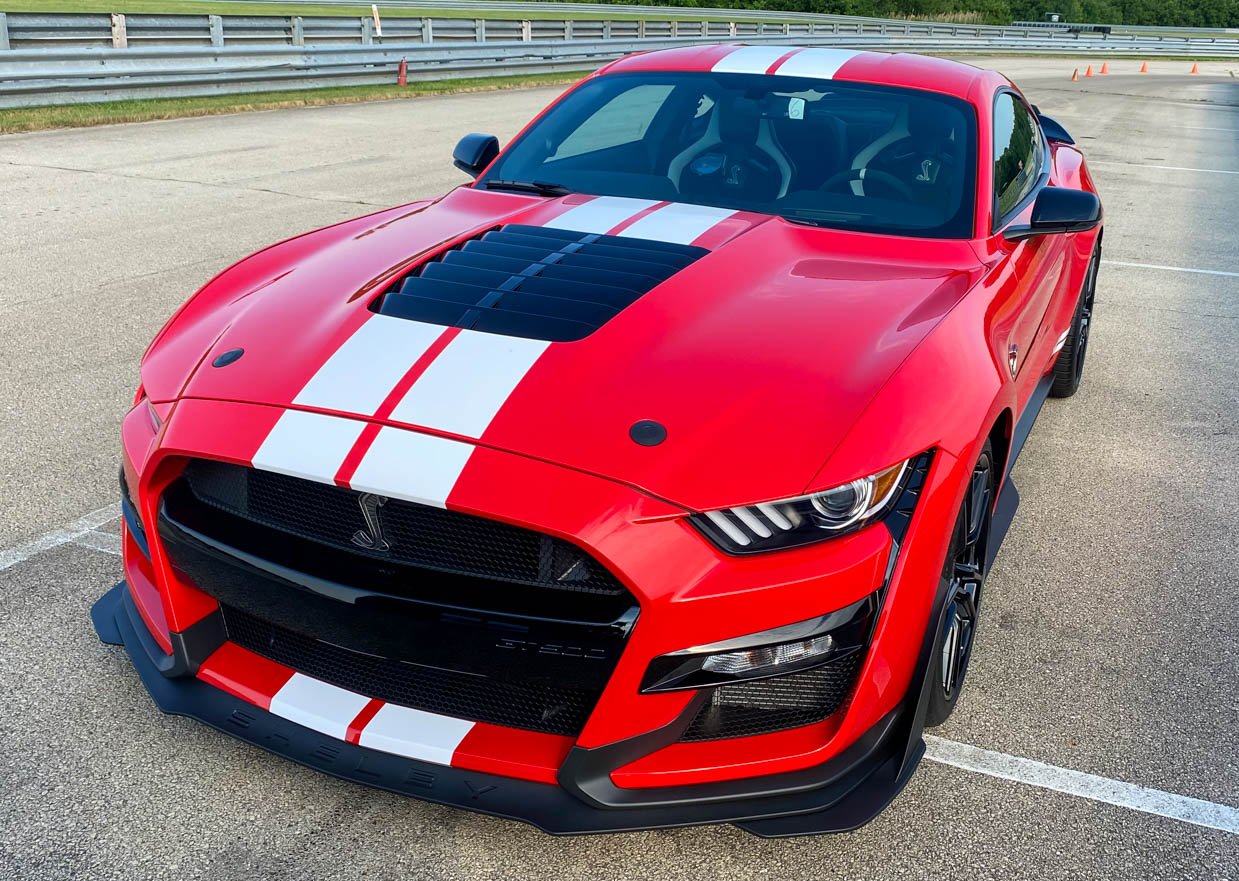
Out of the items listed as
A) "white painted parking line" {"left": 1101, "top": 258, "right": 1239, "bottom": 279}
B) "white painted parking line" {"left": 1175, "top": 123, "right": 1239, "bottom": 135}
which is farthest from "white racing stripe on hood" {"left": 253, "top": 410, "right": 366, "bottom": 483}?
"white painted parking line" {"left": 1175, "top": 123, "right": 1239, "bottom": 135}

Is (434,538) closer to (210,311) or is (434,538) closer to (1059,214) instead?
(210,311)

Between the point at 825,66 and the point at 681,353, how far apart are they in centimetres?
188

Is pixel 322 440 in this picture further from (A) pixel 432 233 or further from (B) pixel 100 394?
(B) pixel 100 394

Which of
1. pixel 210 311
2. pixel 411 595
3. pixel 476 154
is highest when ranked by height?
pixel 476 154

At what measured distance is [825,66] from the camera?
3938 millimetres

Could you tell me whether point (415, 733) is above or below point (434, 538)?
below

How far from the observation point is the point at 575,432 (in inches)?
86.4

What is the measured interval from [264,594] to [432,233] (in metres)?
1.39

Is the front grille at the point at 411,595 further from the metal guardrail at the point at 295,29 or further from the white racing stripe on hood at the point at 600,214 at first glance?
the metal guardrail at the point at 295,29

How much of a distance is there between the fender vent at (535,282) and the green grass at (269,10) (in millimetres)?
Result: 25414

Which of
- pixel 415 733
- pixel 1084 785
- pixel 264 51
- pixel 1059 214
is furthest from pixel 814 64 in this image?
pixel 264 51

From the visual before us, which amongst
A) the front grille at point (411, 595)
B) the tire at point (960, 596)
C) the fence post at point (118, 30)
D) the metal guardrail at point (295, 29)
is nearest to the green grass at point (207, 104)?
the metal guardrail at point (295, 29)

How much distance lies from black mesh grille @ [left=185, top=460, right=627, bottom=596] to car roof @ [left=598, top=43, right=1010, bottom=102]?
2359 millimetres

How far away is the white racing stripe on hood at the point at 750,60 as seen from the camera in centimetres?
400
